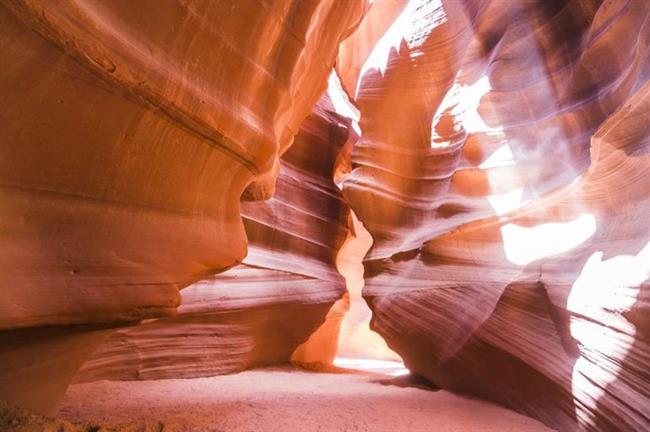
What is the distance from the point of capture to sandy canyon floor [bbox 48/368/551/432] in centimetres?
227

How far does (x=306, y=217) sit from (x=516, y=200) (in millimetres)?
3097

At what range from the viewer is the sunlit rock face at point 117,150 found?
156 centimetres

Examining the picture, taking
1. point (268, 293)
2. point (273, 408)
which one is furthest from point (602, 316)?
point (268, 293)

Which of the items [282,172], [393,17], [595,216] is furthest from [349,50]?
[595,216]

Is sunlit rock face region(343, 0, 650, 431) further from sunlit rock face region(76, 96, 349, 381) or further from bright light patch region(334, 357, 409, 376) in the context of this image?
bright light patch region(334, 357, 409, 376)

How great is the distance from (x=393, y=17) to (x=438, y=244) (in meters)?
3.90

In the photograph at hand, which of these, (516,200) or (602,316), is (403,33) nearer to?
(516,200)

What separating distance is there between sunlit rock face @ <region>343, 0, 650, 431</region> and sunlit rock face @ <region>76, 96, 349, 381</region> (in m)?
0.92

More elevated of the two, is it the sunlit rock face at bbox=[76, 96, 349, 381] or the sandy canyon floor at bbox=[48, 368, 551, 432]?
the sunlit rock face at bbox=[76, 96, 349, 381]

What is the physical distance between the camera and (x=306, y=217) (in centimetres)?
614

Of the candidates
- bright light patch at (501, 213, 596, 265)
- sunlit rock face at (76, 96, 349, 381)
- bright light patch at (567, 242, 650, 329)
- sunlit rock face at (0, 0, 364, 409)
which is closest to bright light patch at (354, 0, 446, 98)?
sunlit rock face at (76, 96, 349, 381)

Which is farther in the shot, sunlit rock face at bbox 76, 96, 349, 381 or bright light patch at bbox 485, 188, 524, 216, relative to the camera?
sunlit rock face at bbox 76, 96, 349, 381

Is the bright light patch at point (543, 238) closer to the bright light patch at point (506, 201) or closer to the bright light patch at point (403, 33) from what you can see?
the bright light patch at point (506, 201)

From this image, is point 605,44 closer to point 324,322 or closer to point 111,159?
point 111,159
